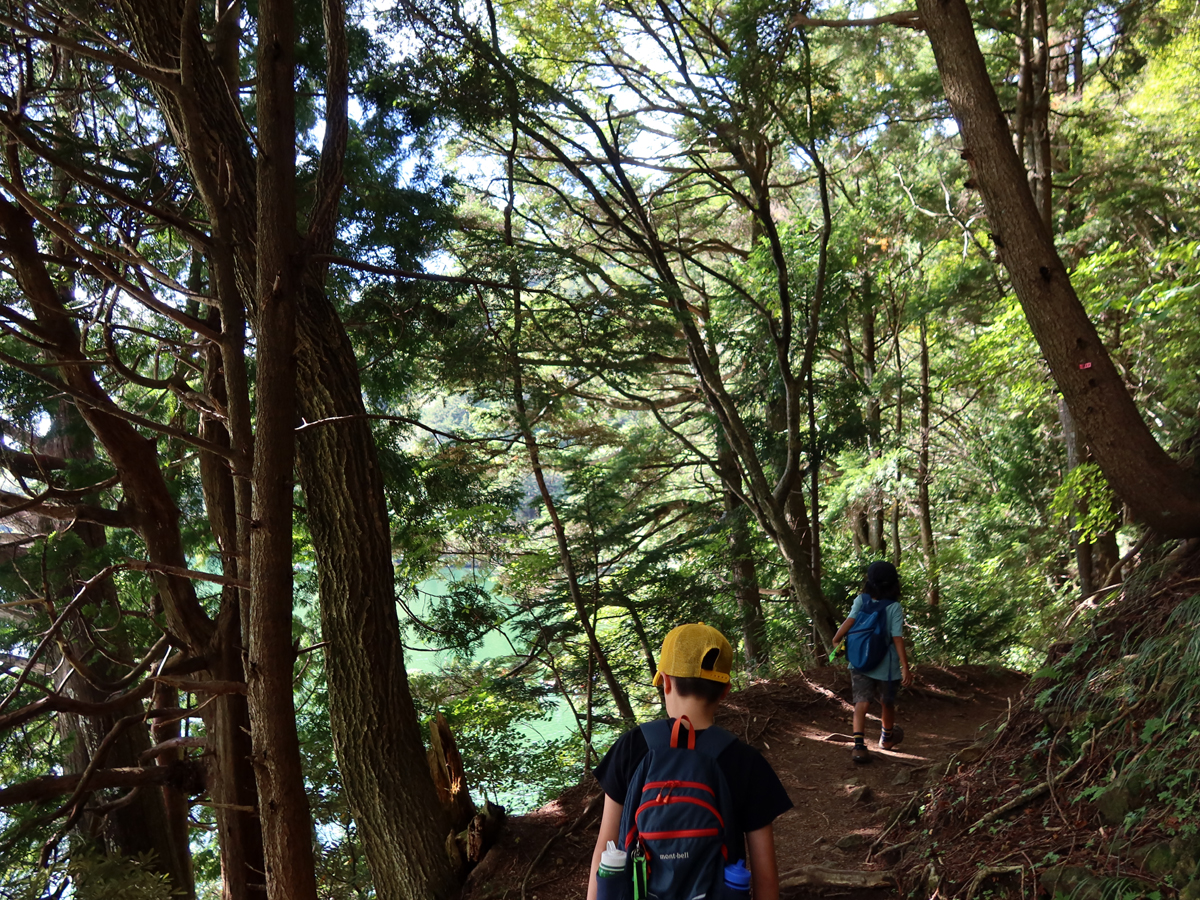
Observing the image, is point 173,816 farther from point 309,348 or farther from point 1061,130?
point 1061,130

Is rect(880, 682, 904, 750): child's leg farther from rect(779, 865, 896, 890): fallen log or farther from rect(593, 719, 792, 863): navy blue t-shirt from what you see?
rect(593, 719, 792, 863): navy blue t-shirt

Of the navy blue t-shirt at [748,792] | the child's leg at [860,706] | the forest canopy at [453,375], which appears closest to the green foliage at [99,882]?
the forest canopy at [453,375]

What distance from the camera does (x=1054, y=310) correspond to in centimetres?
447

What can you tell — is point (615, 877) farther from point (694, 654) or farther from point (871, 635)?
point (871, 635)

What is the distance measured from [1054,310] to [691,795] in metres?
3.95

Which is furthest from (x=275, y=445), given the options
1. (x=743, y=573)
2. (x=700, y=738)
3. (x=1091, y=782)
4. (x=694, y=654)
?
(x=743, y=573)

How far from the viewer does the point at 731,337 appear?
9.89m

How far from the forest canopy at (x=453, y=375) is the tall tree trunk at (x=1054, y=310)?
24mm

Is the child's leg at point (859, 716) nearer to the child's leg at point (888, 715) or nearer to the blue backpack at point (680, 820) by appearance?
the child's leg at point (888, 715)

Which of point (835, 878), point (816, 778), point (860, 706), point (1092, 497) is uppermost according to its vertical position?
point (1092, 497)

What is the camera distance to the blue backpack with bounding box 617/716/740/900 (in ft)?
6.10

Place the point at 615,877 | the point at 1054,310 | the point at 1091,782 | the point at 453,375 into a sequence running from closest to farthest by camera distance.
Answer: the point at 615,877
the point at 1091,782
the point at 1054,310
the point at 453,375

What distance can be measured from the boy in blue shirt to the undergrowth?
845mm

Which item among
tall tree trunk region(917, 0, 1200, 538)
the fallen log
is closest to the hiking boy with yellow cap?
the fallen log
